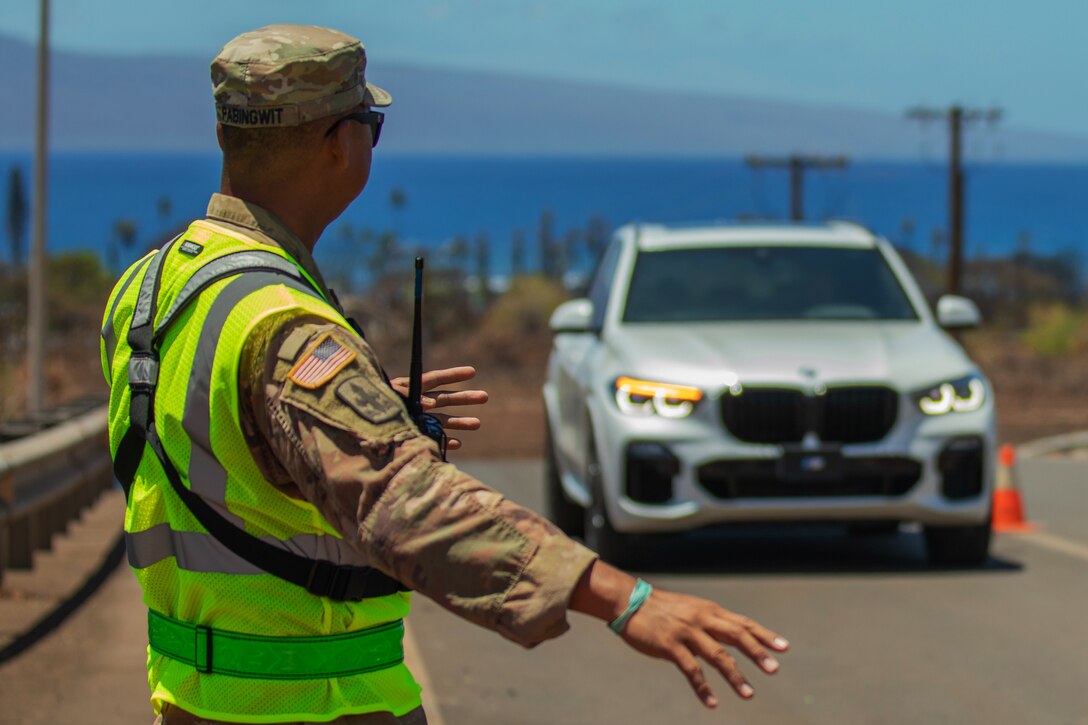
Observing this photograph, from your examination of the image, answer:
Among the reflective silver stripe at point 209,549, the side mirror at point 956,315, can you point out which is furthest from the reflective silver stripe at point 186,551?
the side mirror at point 956,315

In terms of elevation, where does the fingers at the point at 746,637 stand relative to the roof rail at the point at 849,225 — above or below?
above

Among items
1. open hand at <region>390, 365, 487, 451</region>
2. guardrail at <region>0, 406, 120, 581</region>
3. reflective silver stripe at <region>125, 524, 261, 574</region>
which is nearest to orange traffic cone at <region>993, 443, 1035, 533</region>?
guardrail at <region>0, 406, 120, 581</region>

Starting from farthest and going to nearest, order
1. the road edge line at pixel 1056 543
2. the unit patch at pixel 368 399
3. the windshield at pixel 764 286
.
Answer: the road edge line at pixel 1056 543
the windshield at pixel 764 286
the unit patch at pixel 368 399

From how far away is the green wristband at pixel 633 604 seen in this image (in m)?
2.55

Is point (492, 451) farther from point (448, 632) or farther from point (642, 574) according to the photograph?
point (448, 632)

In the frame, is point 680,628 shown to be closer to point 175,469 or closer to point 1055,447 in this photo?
point 175,469

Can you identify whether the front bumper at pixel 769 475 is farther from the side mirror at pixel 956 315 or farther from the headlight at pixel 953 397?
the side mirror at pixel 956 315

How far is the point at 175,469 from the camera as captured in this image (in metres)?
2.90

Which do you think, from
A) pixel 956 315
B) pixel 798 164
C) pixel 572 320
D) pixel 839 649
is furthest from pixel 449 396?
pixel 798 164

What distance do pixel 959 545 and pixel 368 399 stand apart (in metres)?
8.39

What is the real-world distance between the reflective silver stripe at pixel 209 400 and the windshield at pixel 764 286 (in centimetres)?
839

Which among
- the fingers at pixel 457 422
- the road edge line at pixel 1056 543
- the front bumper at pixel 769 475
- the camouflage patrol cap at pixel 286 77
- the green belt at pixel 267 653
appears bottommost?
the road edge line at pixel 1056 543

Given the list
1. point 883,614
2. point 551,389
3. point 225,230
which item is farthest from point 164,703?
point 551,389

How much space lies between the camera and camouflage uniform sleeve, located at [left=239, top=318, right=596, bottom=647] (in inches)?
100
